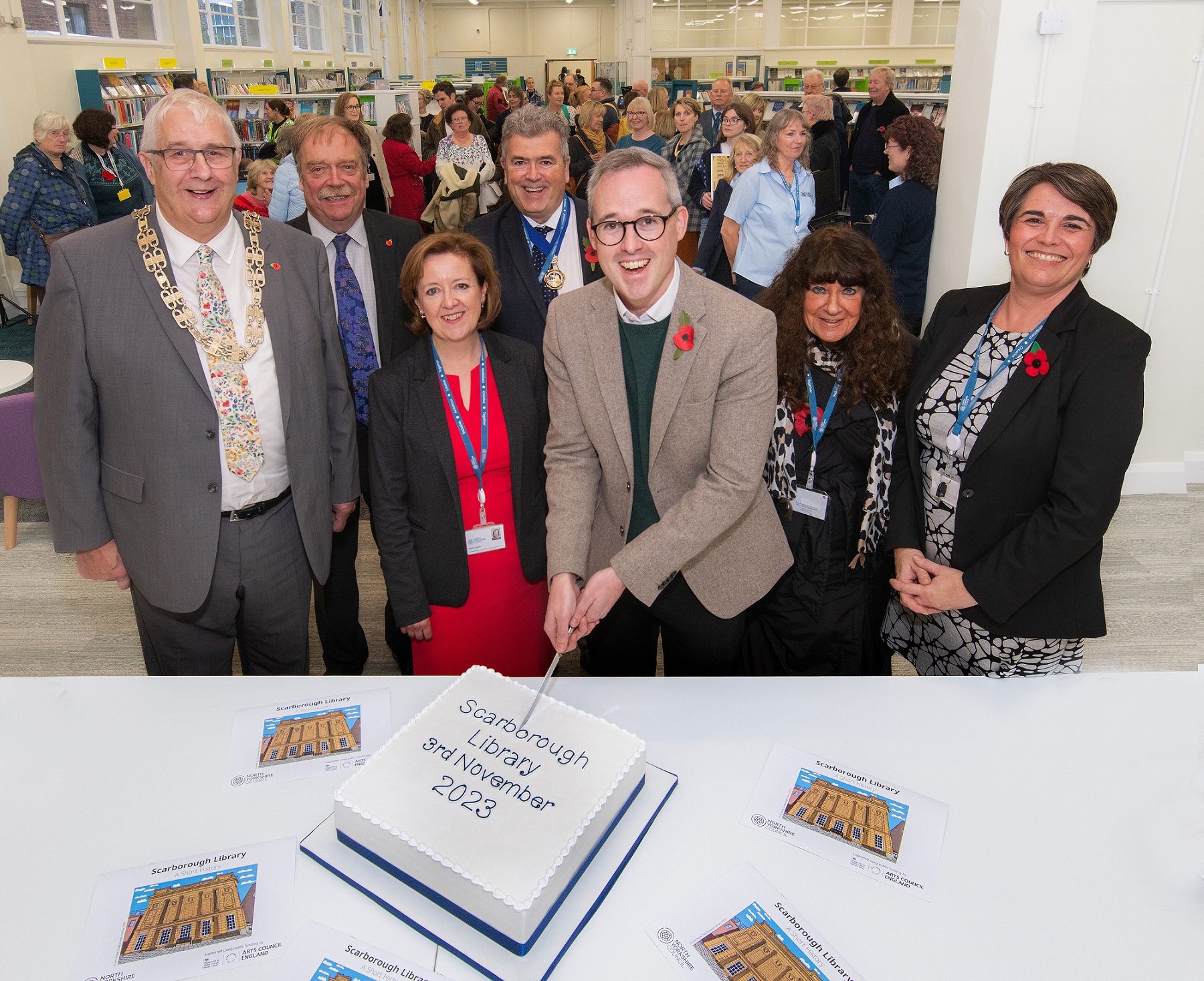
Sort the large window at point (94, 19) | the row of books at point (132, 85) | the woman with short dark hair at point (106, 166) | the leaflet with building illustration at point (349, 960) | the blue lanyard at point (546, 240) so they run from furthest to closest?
the row of books at point (132, 85) → the large window at point (94, 19) → the woman with short dark hair at point (106, 166) → the blue lanyard at point (546, 240) → the leaflet with building illustration at point (349, 960)

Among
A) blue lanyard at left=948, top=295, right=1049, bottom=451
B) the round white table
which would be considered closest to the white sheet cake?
blue lanyard at left=948, top=295, right=1049, bottom=451

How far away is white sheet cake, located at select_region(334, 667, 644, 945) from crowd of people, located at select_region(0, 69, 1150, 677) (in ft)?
1.30

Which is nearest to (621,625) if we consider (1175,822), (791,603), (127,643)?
(791,603)

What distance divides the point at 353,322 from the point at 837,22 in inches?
811

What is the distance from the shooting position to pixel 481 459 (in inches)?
84.7

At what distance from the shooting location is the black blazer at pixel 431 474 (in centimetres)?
211

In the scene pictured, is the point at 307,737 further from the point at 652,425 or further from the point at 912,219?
the point at 912,219

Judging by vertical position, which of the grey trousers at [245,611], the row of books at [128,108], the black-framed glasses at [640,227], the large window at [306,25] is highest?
the large window at [306,25]

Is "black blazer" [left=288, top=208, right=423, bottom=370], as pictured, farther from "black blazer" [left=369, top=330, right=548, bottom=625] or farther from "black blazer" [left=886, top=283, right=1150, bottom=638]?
"black blazer" [left=886, top=283, right=1150, bottom=638]

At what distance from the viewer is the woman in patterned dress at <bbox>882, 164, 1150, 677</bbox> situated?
1.72 m

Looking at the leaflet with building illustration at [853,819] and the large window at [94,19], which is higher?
the large window at [94,19]

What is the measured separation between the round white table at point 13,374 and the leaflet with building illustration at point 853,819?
13.9 ft

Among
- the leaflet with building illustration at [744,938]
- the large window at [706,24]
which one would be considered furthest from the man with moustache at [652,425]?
the large window at [706,24]

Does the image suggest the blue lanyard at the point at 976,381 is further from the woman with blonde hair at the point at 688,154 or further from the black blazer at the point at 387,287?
the woman with blonde hair at the point at 688,154
